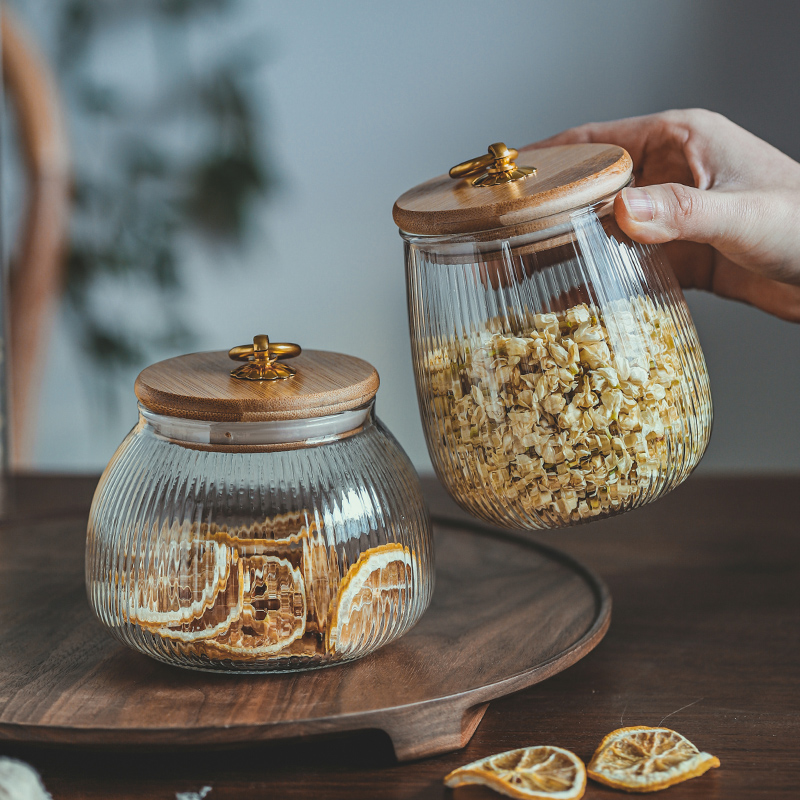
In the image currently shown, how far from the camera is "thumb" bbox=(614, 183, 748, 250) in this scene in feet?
1.96

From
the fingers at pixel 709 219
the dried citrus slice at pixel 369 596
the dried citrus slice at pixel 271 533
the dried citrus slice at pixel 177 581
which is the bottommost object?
the dried citrus slice at pixel 369 596

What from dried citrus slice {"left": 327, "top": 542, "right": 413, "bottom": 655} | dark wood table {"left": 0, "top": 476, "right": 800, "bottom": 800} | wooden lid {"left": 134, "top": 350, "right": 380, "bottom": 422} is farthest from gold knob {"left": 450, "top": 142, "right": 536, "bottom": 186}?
Answer: dark wood table {"left": 0, "top": 476, "right": 800, "bottom": 800}

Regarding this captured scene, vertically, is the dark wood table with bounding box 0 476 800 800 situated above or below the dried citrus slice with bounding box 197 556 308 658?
below

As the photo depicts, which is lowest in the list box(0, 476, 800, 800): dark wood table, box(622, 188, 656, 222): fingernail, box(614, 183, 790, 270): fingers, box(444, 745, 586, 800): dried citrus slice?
box(0, 476, 800, 800): dark wood table

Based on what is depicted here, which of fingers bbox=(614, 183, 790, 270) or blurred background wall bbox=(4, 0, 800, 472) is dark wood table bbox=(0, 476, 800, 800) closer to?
fingers bbox=(614, 183, 790, 270)

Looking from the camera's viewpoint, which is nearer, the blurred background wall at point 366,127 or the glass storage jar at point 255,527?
the glass storage jar at point 255,527

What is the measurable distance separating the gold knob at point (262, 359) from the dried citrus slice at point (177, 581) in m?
0.11

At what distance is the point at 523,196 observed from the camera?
556 mm

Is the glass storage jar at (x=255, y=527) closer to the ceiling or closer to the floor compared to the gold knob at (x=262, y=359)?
closer to the floor

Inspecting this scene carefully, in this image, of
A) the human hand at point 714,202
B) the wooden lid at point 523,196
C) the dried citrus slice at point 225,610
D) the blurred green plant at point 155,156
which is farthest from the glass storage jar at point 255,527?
the blurred green plant at point 155,156

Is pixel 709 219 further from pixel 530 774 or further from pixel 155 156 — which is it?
pixel 155 156

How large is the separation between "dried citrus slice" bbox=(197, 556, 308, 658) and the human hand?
327 millimetres

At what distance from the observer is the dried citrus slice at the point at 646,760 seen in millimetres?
494

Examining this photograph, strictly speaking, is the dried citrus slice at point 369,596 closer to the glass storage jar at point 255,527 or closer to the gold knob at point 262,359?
the glass storage jar at point 255,527
